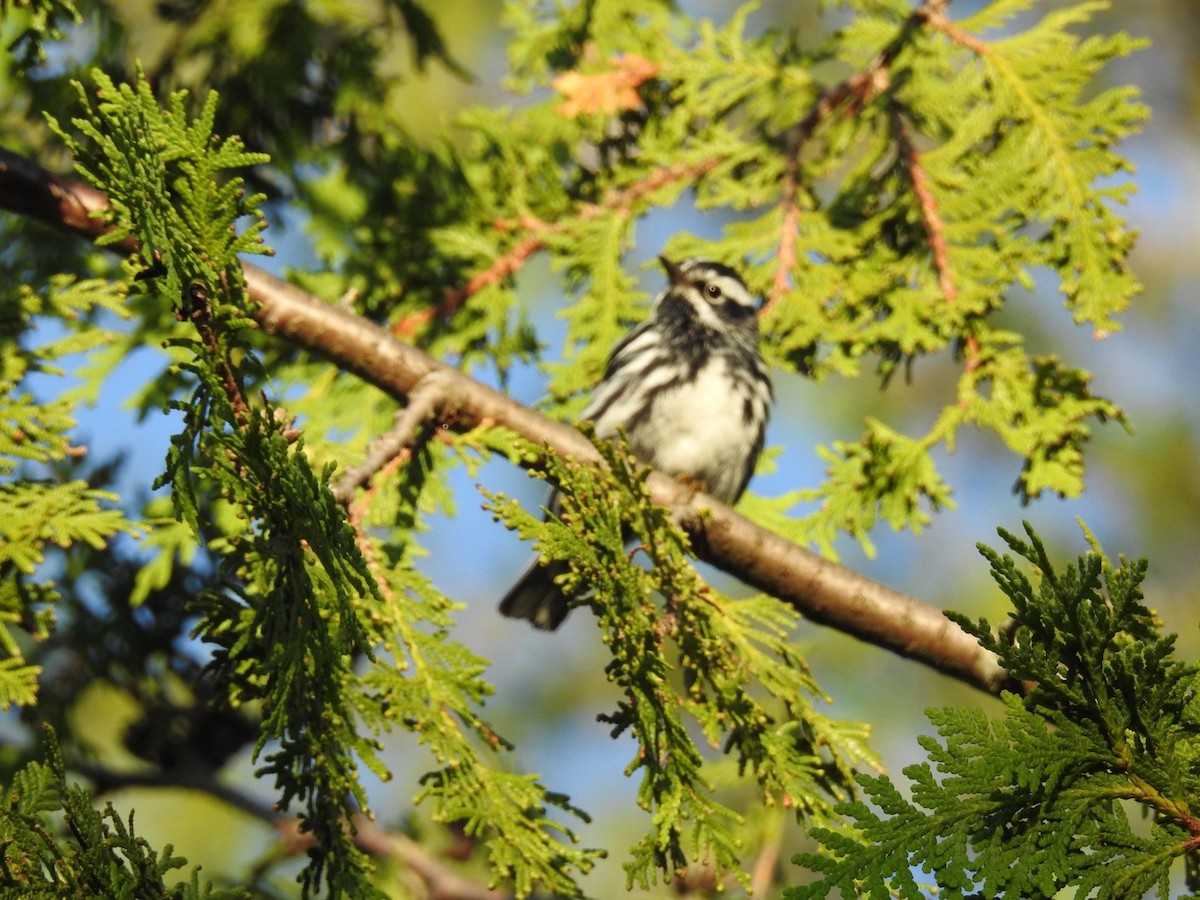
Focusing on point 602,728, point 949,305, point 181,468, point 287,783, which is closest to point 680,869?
point 287,783

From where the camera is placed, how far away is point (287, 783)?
182 centimetres

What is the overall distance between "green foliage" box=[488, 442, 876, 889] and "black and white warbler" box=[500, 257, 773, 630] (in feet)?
4.71

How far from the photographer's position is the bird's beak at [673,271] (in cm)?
377

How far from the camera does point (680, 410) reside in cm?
387

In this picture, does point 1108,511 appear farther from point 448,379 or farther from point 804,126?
point 448,379

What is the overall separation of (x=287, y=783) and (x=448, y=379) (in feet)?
3.05

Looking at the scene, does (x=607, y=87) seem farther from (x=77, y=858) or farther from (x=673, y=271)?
(x=77, y=858)

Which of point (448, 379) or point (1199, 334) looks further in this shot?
point (1199, 334)

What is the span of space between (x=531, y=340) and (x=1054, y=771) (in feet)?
7.83

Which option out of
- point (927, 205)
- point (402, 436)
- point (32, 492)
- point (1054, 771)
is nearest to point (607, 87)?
point (927, 205)

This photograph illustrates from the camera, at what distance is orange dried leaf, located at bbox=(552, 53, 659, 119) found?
346 centimetres

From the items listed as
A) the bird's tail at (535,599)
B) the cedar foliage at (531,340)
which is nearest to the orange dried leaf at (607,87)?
the cedar foliage at (531,340)

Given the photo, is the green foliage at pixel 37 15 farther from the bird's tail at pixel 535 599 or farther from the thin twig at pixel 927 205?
the thin twig at pixel 927 205

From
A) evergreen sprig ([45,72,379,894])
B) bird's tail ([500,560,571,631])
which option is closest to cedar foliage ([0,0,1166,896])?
evergreen sprig ([45,72,379,894])
